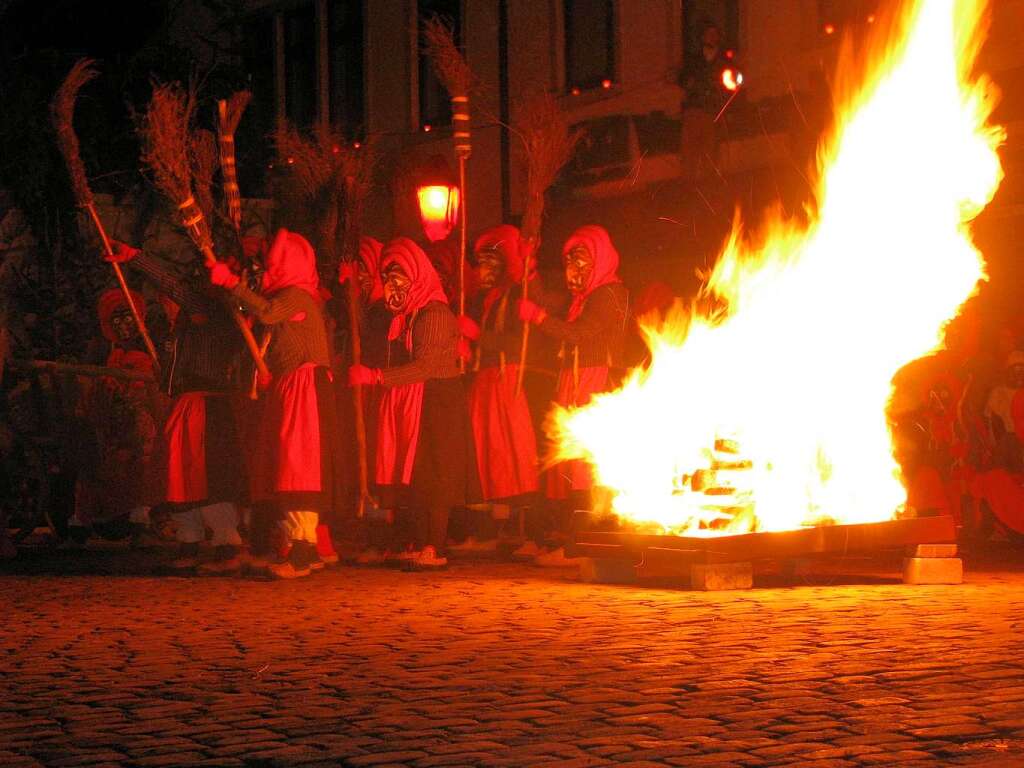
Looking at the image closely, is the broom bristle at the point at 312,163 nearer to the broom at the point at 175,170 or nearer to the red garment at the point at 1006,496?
the broom at the point at 175,170

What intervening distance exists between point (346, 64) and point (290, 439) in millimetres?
15748

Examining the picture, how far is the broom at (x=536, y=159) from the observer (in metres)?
12.3

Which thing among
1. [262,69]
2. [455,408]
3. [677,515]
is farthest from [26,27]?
[677,515]

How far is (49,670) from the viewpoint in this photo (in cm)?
773

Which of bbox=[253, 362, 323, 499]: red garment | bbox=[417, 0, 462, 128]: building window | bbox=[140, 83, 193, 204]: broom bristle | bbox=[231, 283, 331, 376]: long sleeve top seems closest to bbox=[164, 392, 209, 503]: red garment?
bbox=[253, 362, 323, 499]: red garment

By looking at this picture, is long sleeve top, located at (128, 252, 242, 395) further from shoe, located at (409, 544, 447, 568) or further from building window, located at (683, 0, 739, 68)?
building window, located at (683, 0, 739, 68)

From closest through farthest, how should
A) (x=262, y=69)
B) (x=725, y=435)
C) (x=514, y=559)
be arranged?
(x=725, y=435)
(x=514, y=559)
(x=262, y=69)

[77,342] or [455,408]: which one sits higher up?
[77,342]

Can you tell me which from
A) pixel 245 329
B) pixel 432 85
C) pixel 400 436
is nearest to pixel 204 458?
pixel 245 329

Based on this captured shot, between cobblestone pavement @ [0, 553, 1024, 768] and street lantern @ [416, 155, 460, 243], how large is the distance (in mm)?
5340

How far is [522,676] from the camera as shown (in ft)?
23.5

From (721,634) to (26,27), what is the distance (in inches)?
722

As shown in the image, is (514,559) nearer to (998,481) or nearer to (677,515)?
(677,515)

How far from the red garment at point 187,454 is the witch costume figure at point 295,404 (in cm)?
59
